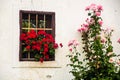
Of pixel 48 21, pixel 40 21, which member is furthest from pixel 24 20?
pixel 48 21

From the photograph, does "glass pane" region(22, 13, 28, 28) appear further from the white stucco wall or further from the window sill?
the window sill

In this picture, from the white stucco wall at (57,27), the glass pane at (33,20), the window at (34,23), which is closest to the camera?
the white stucco wall at (57,27)

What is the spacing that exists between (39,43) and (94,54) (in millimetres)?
1393

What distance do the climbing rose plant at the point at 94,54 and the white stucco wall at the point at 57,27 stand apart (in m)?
0.24

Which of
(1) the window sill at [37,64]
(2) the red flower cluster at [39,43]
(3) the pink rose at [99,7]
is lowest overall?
(1) the window sill at [37,64]

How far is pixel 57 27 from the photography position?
32.2ft

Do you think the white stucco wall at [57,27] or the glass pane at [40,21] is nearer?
the white stucco wall at [57,27]

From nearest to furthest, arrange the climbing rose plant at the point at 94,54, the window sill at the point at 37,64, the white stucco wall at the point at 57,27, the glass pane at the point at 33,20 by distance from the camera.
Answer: the climbing rose plant at the point at 94,54, the white stucco wall at the point at 57,27, the window sill at the point at 37,64, the glass pane at the point at 33,20

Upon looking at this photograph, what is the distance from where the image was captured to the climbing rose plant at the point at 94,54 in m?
9.26

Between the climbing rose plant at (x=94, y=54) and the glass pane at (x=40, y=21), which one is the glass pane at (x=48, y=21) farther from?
the climbing rose plant at (x=94, y=54)

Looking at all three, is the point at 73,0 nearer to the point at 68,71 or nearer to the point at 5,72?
the point at 68,71

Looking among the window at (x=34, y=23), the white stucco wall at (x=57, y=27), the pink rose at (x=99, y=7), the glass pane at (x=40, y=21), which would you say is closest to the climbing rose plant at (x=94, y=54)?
the pink rose at (x=99, y=7)

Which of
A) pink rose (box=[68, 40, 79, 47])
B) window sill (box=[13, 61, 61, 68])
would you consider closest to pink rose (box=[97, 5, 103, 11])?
pink rose (box=[68, 40, 79, 47])

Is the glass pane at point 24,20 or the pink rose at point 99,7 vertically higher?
the pink rose at point 99,7
